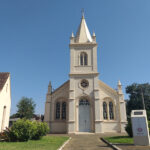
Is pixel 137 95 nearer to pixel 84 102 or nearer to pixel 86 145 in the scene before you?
pixel 84 102

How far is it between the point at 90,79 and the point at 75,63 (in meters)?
4.29

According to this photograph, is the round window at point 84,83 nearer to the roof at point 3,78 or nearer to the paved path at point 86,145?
the roof at point 3,78

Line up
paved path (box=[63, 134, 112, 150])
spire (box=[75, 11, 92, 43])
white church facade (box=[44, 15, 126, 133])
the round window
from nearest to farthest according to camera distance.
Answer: paved path (box=[63, 134, 112, 150])
white church facade (box=[44, 15, 126, 133])
the round window
spire (box=[75, 11, 92, 43])

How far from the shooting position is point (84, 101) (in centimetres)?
2669

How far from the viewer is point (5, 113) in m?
19.8

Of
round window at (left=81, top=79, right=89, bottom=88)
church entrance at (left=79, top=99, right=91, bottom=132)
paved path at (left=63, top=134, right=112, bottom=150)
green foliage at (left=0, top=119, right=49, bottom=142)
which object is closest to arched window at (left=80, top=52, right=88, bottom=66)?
round window at (left=81, top=79, right=89, bottom=88)

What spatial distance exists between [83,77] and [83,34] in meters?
9.72

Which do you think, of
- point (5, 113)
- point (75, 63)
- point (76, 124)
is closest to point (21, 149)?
point (5, 113)

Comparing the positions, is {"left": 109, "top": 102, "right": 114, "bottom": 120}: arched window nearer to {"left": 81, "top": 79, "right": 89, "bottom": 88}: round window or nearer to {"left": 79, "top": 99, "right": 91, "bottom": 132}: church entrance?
{"left": 79, "top": 99, "right": 91, "bottom": 132}: church entrance

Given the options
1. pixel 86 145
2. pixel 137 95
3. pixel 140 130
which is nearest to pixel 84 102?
pixel 86 145

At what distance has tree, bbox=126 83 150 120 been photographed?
43969mm

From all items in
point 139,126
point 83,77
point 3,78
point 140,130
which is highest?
point 83,77

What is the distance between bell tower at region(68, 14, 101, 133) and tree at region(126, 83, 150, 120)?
23069 millimetres

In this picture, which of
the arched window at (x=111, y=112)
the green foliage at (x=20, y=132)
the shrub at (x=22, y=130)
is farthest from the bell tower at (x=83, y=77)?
the shrub at (x=22, y=130)
